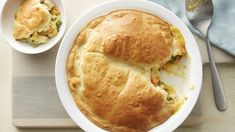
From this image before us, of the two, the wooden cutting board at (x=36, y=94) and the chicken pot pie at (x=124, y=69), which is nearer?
the chicken pot pie at (x=124, y=69)

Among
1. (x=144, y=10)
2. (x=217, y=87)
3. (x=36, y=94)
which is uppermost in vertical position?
(x=144, y=10)

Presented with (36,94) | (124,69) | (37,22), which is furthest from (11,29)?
(124,69)

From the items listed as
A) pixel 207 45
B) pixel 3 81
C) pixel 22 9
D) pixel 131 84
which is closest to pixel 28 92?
pixel 3 81

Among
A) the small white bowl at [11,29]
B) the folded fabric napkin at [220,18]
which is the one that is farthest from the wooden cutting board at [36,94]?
the folded fabric napkin at [220,18]

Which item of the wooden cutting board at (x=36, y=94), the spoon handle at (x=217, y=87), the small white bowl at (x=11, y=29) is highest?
the small white bowl at (x=11, y=29)

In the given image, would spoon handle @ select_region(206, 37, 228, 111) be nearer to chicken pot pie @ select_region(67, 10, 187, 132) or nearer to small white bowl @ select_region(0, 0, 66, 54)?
chicken pot pie @ select_region(67, 10, 187, 132)

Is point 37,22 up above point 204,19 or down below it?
above

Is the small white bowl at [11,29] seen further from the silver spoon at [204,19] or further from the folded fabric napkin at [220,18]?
the silver spoon at [204,19]

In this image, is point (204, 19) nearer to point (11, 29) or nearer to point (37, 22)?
point (37, 22)
